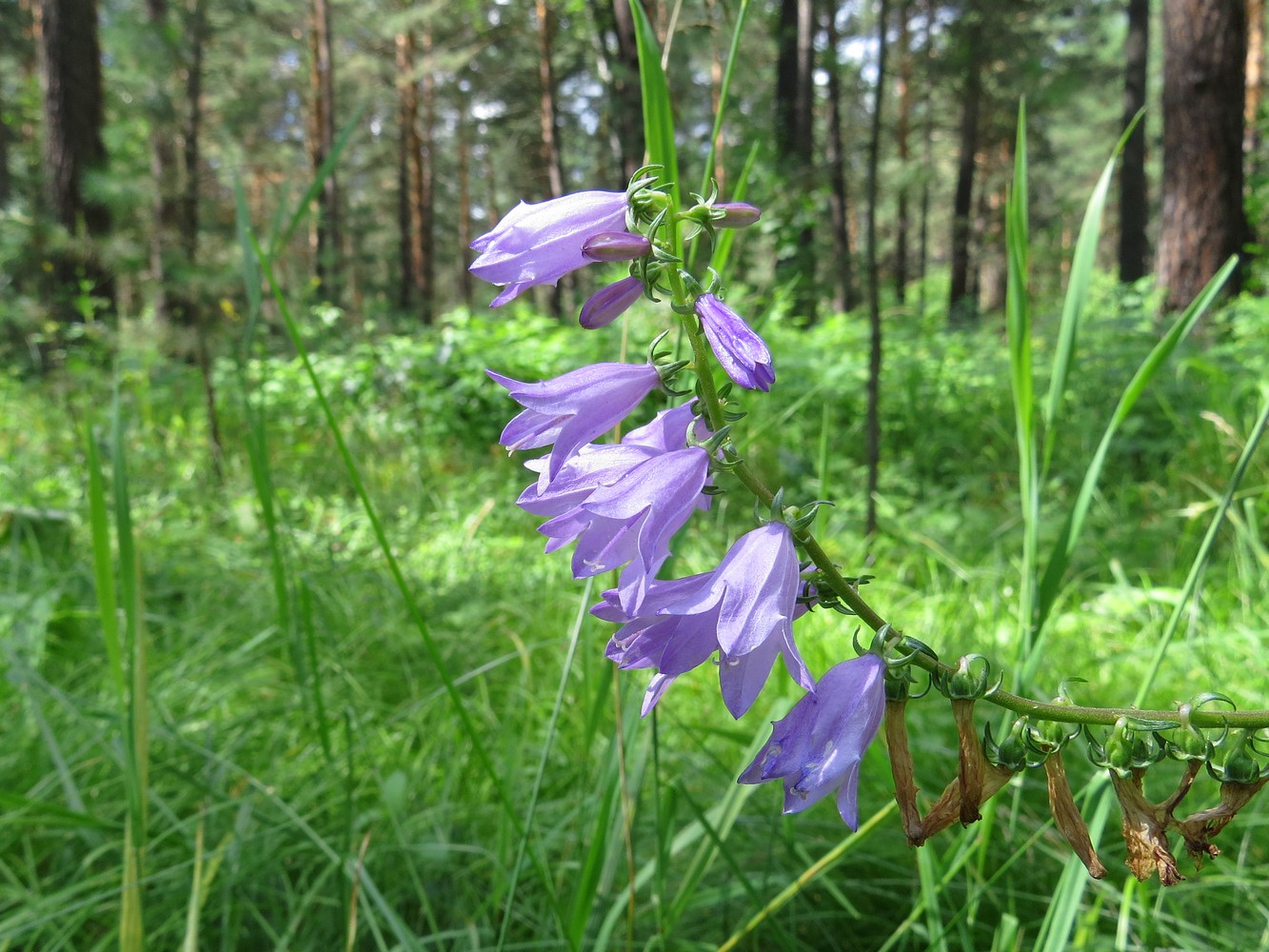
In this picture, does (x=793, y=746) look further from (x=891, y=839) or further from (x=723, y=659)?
(x=891, y=839)

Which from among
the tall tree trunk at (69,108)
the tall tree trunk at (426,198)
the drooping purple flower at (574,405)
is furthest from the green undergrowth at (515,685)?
the tall tree trunk at (426,198)

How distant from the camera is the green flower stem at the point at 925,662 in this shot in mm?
488

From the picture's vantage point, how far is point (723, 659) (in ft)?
2.03

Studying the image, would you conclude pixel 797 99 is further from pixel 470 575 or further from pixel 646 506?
pixel 646 506

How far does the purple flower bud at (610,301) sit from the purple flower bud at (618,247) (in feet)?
0.11

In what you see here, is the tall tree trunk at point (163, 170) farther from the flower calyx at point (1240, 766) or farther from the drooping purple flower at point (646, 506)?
the flower calyx at point (1240, 766)

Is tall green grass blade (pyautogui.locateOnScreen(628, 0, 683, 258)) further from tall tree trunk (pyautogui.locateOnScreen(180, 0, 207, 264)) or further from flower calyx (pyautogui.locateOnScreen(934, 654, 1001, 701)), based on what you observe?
tall tree trunk (pyautogui.locateOnScreen(180, 0, 207, 264))

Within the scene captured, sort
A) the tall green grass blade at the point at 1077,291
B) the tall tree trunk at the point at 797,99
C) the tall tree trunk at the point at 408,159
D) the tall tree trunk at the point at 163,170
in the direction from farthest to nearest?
the tall tree trunk at the point at 408,159 → the tall tree trunk at the point at 797,99 → the tall tree trunk at the point at 163,170 → the tall green grass blade at the point at 1077,291

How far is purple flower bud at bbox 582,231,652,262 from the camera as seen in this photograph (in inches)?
22.8

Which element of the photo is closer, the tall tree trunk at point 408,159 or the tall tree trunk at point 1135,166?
the tall tree trunk at point 1135,166

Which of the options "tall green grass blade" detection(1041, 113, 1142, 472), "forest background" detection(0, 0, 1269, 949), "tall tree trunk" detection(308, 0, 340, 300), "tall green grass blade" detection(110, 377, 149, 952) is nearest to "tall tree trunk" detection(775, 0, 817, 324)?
"forest background" detection(0, 0, 1269, 949)

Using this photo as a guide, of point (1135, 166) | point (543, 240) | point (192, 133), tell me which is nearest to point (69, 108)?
point (192, 133)

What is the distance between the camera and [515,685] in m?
2.38

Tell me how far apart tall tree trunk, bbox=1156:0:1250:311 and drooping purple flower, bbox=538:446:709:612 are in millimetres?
7217
